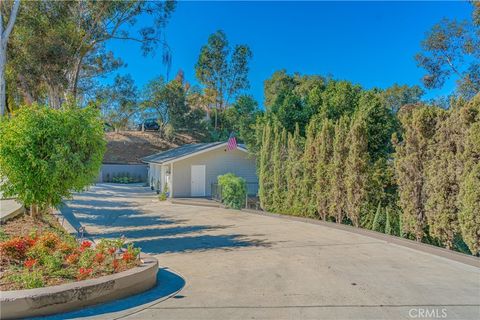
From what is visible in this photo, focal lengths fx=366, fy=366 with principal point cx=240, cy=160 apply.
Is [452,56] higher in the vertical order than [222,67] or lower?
lower

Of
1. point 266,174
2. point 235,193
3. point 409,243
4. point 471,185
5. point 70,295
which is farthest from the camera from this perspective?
point 235,193

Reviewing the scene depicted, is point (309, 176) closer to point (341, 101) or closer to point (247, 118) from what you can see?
point (341, 101)

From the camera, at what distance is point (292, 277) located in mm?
6504

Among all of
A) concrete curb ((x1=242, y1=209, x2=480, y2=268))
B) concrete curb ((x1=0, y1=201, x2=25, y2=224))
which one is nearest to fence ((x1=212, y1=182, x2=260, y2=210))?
concrete curb ((x1=242, y1=209, x2=480, y2=268))

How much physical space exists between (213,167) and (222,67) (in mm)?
21563

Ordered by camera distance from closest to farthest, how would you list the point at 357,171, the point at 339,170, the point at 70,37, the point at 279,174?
the point at 357,171 → the point at 339,170 → the point at 279,174 → the point at 70,37

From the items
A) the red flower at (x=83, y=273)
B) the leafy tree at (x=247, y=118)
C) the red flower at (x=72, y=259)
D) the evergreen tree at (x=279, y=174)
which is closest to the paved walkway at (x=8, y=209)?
the red flower at (x=72, y=259)

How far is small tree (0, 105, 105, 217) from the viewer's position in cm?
850

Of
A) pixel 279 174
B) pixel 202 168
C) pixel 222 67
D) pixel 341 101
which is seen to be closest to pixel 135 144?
pixel 222 67

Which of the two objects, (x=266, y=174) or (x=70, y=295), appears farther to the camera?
(x=266, y=174)

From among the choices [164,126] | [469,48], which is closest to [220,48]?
[164,126]

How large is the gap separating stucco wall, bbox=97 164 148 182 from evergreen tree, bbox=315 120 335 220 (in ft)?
85.1

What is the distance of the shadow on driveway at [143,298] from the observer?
15.1ft

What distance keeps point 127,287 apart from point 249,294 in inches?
70.8
